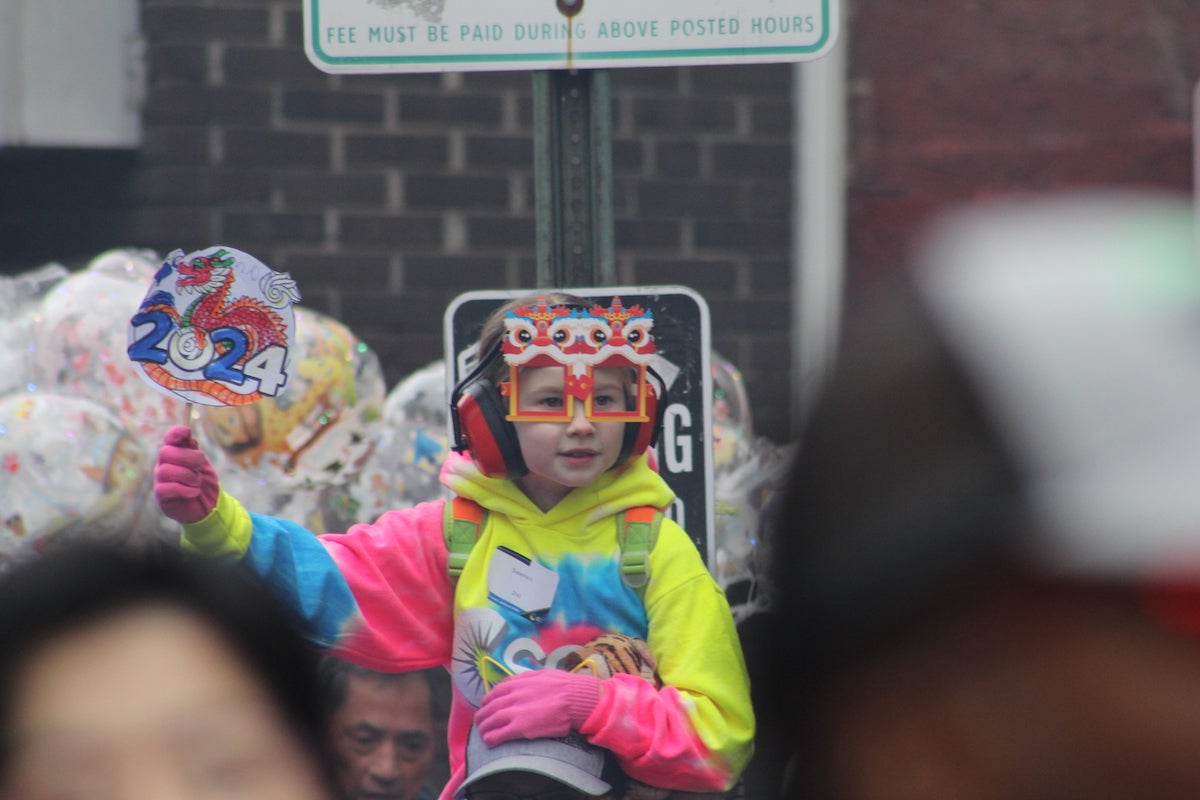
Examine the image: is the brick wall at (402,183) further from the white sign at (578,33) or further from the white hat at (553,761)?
the white hat at (553,761)

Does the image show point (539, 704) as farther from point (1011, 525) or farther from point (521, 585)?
point (1011, 525)

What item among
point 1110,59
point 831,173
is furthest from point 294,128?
point 1110,59

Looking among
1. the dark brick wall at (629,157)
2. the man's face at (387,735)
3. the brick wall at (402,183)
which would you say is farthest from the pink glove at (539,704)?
the brick wall at (402,183)

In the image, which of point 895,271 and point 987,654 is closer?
point 987,654

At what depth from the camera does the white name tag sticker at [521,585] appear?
108 inches

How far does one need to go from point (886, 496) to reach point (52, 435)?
118 inches

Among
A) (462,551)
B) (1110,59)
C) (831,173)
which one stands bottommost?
(462,551)

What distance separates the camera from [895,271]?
2.84ft

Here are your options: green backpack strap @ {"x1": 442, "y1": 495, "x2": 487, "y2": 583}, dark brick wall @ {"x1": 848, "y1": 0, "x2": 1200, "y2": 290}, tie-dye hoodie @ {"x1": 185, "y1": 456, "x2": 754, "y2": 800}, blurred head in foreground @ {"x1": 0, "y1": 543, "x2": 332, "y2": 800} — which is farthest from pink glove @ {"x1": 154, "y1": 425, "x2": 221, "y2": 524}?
dark brick wall @ {"x1": 848, "y1": 0, "x2": 1200, "y2": 290}

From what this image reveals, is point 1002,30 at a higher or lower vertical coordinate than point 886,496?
higher

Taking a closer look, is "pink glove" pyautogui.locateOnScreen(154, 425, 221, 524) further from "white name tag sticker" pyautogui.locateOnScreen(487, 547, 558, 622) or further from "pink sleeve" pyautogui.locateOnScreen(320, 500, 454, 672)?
"white name tag sticker" pyautogui.locateOnScreen(487, 547, 558, 622)

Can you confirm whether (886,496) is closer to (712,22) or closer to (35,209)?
(712,22)

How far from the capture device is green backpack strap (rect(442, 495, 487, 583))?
280 centimetres

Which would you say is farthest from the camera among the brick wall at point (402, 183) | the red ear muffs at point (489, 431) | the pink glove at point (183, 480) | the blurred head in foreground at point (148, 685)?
the brick wall at point (402, 183)
